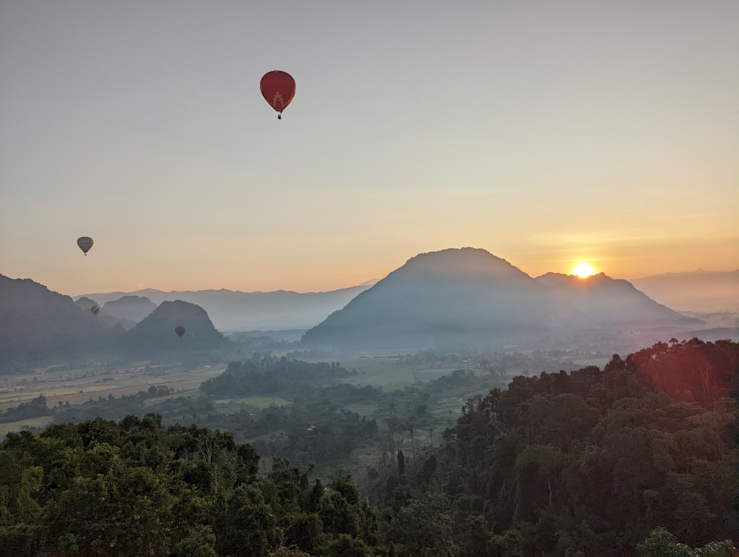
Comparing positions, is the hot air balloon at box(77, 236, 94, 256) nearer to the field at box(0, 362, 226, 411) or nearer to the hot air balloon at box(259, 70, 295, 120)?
the hot air balloon at box(259, 70, 295, 120)

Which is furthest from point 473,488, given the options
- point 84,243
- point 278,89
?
point 84,243

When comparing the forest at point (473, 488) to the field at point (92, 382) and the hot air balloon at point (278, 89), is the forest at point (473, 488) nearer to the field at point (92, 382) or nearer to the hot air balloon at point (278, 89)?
the hot air balloon at point (278, 89)

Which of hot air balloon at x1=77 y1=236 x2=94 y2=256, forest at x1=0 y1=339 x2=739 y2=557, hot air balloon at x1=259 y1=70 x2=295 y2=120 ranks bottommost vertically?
forest at x1=0 y1=339 x2=739 y2=557

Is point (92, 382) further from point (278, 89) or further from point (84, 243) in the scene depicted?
point (278, 89)

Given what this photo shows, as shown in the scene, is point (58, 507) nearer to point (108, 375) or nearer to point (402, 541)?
point (402, 541)

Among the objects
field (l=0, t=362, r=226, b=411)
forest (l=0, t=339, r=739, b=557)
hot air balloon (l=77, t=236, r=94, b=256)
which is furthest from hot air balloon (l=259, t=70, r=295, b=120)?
field (l=0, t=362, r=226, b=411)

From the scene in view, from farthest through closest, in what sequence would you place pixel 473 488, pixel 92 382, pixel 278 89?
1. pixel 92 382
2. pixel 473 488
3. pixel 278 89

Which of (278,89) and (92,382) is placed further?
(92,382)

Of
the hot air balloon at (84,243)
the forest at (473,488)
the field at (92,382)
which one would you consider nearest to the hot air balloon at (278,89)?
the forest at (473,488)
